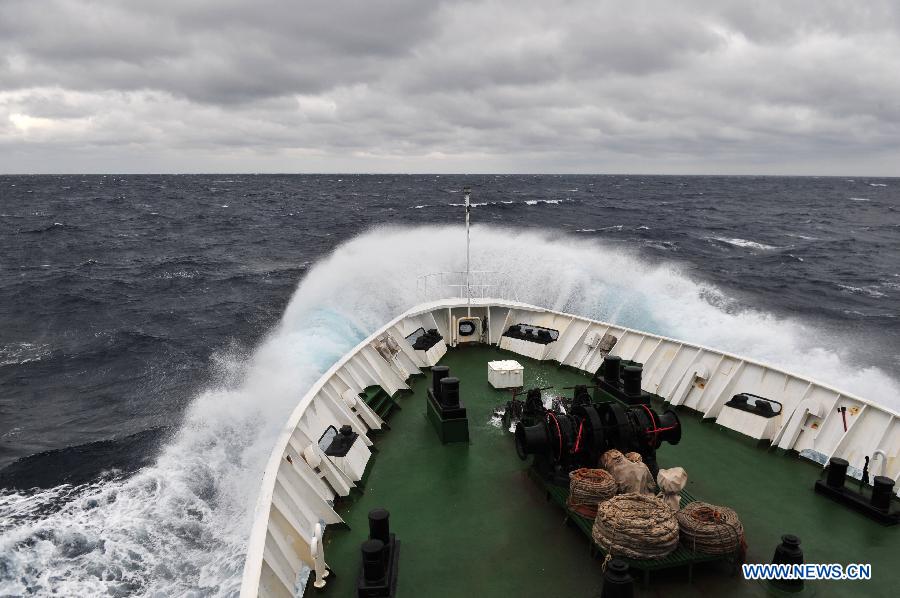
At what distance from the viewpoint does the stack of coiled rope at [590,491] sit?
670 centimetres

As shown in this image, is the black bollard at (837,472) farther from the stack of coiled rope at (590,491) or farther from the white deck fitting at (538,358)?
the stack of coiled rope at (590,491)

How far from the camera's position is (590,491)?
6723 mm

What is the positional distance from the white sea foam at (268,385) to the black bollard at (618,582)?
6.41m

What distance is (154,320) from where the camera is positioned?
2831cm

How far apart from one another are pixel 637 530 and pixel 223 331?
78.9ft

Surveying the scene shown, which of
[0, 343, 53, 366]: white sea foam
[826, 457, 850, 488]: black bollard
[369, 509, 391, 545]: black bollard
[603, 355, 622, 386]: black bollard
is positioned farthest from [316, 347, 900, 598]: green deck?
[0, 343, 53, 366]: white sea foam

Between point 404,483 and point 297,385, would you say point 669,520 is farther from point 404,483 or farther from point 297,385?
point 297,385

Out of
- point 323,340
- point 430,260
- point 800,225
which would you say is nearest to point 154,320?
point 323,340

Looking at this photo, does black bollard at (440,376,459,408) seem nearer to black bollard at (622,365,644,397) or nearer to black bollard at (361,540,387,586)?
black bollard at (622,365,644,397)

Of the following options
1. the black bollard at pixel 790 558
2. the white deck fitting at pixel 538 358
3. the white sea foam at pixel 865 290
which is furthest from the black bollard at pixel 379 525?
the white sea foam at pixel 865 290

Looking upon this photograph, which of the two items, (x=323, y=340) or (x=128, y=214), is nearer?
(x=323, y=340)

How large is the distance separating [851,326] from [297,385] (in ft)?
85.6

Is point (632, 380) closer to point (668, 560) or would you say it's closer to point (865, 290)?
point (668, 560)

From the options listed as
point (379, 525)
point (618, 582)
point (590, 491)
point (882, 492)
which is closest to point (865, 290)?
point (882, 492)
